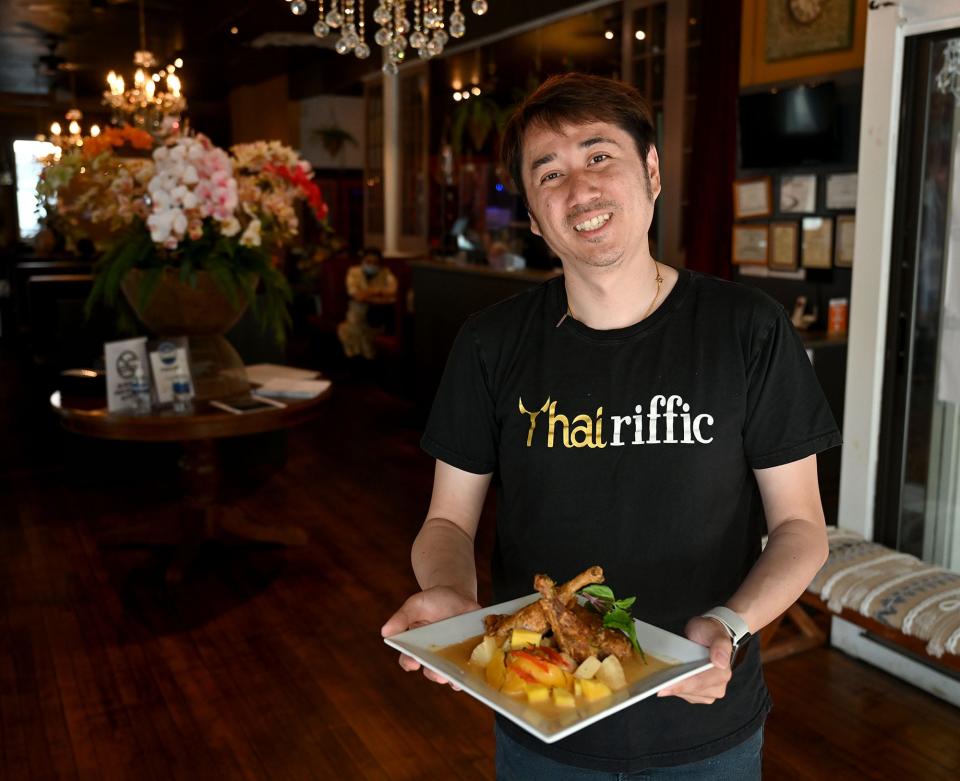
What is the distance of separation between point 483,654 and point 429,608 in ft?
0.46

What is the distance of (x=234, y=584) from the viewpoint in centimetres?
416

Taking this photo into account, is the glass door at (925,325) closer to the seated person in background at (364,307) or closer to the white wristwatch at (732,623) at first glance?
the white wristwatch at (732,623)

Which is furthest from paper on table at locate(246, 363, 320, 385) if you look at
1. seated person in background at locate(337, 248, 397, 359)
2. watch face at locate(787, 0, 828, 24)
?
seated person in background at locate(337, 248, 397, 359)

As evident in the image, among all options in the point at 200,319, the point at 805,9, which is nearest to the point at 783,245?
the point at 805,9

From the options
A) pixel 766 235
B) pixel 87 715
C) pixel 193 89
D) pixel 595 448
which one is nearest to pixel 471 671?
pixel 595 448

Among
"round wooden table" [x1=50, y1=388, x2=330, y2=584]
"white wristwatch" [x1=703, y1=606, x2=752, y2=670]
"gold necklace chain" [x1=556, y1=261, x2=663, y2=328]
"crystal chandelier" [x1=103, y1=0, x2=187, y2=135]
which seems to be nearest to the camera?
"white wristwatch" [x1=703, y1=606, x2=752, y2=670]

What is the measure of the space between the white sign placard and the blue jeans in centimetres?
281

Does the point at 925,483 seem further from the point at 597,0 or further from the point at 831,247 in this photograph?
the point at 597,0

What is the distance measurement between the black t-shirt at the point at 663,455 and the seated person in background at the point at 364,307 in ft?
22.7

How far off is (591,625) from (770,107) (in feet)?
14.2

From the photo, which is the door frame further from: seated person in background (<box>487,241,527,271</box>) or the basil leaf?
seated person in background (<box>487,241,527,271</box>)

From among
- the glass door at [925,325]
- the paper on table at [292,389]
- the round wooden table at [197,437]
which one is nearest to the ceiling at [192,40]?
the paper on table at [292,389]

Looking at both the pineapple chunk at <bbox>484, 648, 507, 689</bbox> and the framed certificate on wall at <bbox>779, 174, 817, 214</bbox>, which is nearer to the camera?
the pineapple chunk at <bbox>484, 648, 507, 689</bbox>

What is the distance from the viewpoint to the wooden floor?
2.80 meters
